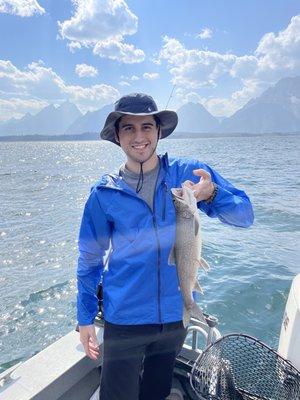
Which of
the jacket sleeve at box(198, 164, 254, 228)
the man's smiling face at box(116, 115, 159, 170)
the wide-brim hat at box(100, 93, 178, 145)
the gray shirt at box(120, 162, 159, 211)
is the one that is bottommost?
the jacket sleeve at box(198, 164, 254, 228)

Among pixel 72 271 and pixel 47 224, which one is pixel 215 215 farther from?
pixel 47 224

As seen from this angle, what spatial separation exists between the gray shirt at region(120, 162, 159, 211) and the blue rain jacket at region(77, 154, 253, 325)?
2.4 inches

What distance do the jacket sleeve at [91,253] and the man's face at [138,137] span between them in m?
0.53

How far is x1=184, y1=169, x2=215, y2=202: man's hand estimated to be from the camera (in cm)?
324

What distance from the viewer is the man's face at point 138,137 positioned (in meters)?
3.54

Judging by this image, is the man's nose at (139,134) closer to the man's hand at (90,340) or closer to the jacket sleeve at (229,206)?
the jacket sleeve at (229,206)

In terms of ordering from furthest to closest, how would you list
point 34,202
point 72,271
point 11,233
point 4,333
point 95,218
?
1. point 34,202
2. point 11,233
3. point 72,271
4. point 4,333
5. point 95,218

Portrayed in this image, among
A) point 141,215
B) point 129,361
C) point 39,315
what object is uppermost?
point 141,215

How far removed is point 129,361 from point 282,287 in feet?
22.9

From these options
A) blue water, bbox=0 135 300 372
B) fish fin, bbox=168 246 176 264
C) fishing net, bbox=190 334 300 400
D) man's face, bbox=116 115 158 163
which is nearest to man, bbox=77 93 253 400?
man's face, bbox=116 115 158 163

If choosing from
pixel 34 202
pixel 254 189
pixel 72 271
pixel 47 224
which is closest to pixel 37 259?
pixel 72 271

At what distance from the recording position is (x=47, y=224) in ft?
62.0

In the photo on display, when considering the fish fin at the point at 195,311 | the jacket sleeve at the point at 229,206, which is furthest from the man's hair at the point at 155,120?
the fish fin at the point at 195,311

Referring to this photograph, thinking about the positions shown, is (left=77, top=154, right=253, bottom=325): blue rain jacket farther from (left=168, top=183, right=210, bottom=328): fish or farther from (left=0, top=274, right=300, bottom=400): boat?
(left=0, top=274, right=300, bottom=400): boat
